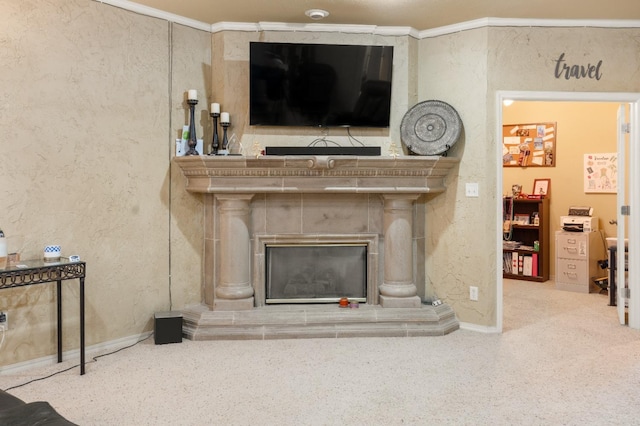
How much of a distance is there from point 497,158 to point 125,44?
9.66 ft

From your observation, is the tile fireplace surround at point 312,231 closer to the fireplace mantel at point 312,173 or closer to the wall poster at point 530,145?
the fireplace mantel at point 312,173

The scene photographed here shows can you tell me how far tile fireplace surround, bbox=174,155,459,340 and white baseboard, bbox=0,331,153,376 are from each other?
15.6 inches

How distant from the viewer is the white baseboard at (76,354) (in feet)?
10.3

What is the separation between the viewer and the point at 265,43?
3.90m

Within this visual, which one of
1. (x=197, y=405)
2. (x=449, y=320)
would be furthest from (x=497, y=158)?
(x=197, y=405)

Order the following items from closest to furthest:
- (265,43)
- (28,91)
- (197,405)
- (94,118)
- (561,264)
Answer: (197,405) → (28,91) → (94,118) → (265,43) → (561,264)

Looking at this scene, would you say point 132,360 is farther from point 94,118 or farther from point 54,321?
point 94,118

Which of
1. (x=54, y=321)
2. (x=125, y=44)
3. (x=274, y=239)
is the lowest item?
(x=54, y=321)

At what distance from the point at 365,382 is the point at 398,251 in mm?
1356

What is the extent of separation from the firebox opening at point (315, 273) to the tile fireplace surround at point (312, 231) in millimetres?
72

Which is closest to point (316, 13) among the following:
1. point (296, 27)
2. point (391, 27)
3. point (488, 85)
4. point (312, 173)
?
point (296, 27)

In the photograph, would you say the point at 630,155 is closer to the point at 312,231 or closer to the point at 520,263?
the point at 520,263

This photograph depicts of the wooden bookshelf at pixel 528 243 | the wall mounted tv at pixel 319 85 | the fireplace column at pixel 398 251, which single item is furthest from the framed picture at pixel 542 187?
the wall mounted tv at pixel 319 85

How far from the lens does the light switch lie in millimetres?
4008
